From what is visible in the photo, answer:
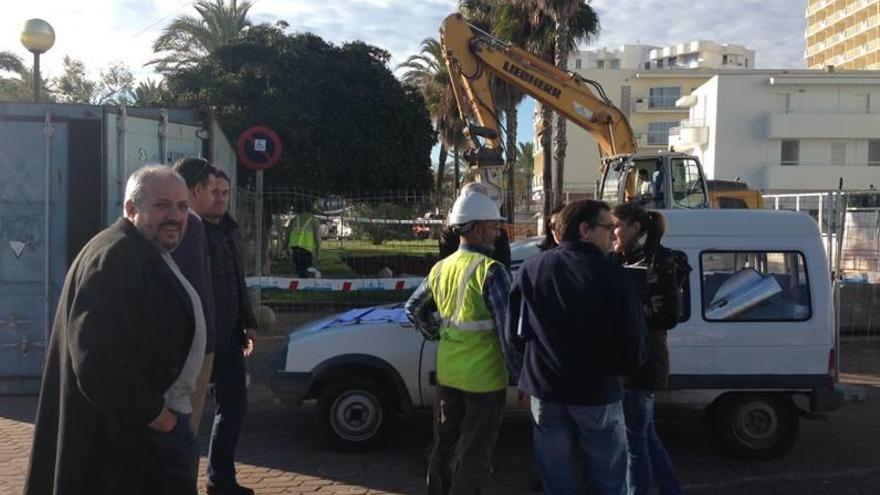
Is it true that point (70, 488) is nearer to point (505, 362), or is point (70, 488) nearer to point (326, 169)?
point (505, 362)

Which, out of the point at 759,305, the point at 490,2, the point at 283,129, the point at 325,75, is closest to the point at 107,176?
the point at 759,305

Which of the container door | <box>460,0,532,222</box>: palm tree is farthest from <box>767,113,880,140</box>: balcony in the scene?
the container door

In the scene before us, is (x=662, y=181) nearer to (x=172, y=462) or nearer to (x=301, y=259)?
(x=301, y=259)

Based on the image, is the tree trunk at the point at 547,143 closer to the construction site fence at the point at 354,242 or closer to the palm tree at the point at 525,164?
the construction site fence at the point at 354,242

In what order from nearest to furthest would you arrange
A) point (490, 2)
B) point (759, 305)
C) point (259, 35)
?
point (759, 305) → point (259, 35) → point (490, 2)

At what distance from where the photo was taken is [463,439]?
4.15 m

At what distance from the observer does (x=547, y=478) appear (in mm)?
3752

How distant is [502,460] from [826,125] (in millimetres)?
48124

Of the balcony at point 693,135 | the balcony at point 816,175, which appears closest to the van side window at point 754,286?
the balcony at point 816,175

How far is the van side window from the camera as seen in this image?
5.93 metres

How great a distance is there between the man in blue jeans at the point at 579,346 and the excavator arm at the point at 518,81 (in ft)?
32.2

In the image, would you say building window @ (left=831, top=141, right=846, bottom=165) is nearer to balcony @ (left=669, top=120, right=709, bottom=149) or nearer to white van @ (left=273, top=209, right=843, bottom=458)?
balcony @ (left=669, top=120, right=709, bottom=149)

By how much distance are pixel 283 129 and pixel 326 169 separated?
136 centimetres

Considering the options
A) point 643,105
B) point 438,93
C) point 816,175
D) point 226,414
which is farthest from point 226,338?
point 643,105
